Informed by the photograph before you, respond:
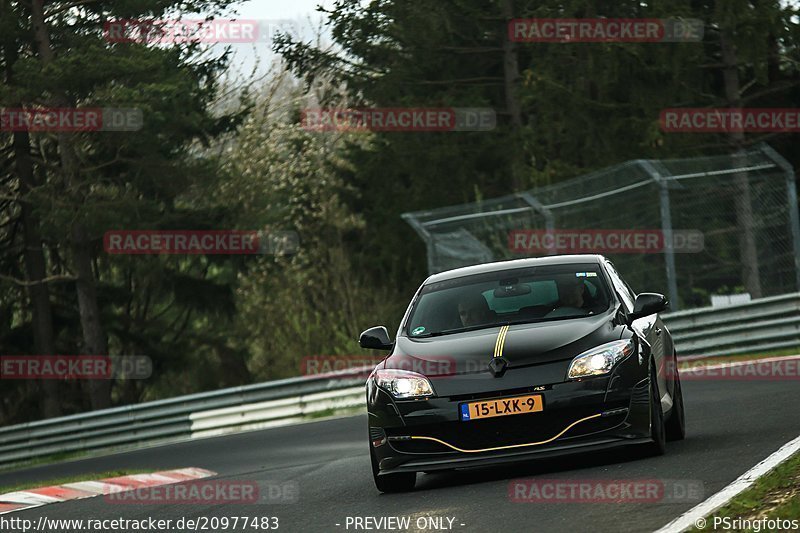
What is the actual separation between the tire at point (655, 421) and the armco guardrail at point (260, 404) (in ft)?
30.1

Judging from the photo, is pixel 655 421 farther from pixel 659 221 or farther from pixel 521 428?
pixel 659 221

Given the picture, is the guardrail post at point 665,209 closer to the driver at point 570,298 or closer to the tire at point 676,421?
the tire at point 676,421

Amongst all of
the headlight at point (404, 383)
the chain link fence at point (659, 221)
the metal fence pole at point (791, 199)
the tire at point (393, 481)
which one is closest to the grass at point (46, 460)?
the chain link fence at point (659, 221)

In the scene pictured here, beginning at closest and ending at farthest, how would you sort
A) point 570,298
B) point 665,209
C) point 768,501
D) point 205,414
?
1. point 768,501
2. point 570,298
3. point 665,209
4. point 205,414

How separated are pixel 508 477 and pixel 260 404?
11.4m

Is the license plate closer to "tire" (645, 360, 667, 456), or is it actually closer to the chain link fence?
"tire" (645, 360, 667, 456)

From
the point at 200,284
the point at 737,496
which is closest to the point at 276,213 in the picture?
the point at 200,284

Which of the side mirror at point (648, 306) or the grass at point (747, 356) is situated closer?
the side mirror at point (648, 306)

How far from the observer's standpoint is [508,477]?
9.84 metres

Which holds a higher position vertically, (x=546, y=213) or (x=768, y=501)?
(x=546, y=213)

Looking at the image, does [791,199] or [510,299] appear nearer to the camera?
[510,299]

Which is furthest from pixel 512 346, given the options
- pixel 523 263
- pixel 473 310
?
pixel 523 263

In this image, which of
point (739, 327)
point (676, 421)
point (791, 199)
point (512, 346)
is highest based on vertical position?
point (791, 199)

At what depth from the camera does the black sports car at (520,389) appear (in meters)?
9.11
